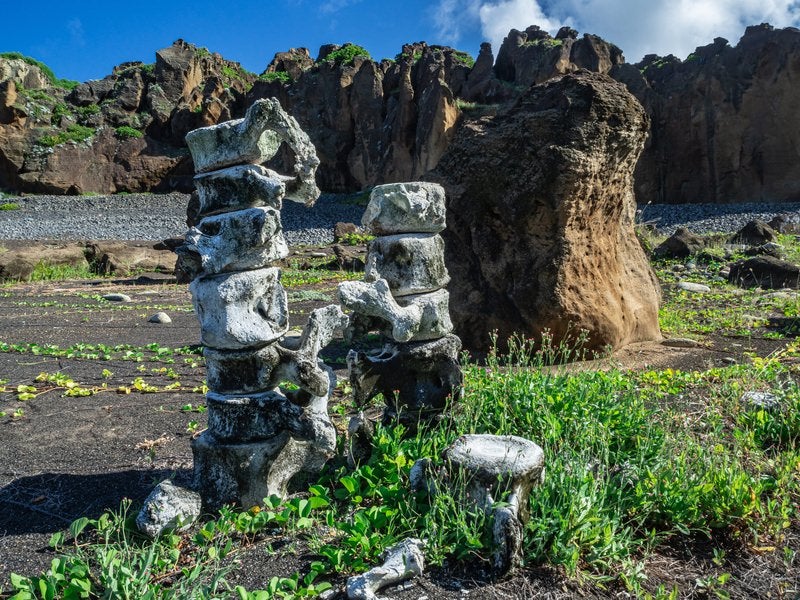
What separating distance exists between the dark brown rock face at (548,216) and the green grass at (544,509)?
250 cm

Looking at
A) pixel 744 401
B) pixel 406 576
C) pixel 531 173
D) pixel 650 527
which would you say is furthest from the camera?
pixel 531 173

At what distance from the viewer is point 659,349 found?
Result: 679 cm

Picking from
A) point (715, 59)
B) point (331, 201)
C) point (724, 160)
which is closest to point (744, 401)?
point (724, 160)

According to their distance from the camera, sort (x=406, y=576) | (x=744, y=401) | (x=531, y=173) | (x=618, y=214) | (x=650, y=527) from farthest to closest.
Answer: (x=618, y=214)
(x=531, y=173)
(x=744, y=401)
(x=650, y=527)
(x=406, y=576)

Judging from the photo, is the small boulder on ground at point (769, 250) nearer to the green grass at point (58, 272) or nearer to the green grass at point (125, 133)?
the green grass at point (58, 272)

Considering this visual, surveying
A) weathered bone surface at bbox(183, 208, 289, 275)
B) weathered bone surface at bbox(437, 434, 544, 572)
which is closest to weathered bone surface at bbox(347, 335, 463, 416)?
weathered bone surface at bbox(437, 434, 544, 572)

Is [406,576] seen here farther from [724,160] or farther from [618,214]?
[724,160]

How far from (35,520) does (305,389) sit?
4.61ft

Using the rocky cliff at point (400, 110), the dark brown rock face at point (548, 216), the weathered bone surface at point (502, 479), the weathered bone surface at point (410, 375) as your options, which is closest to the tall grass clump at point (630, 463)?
the weathered bone surface at point (502, 479)

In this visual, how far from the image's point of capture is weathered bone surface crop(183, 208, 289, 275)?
2.99 metres

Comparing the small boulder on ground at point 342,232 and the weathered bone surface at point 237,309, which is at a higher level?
the small boulder on ground at point 342,232

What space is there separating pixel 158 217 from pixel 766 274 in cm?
3027

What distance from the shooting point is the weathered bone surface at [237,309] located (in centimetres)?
301

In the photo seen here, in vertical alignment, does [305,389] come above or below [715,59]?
below
